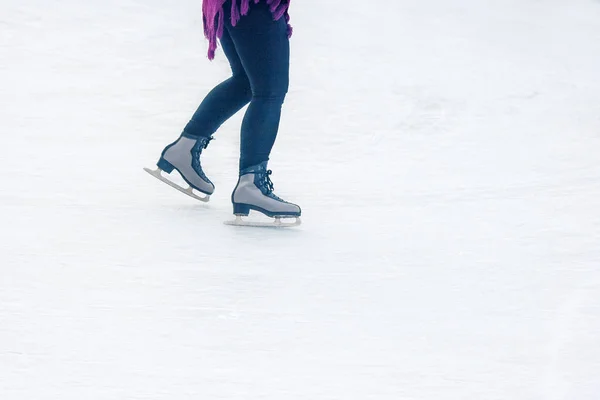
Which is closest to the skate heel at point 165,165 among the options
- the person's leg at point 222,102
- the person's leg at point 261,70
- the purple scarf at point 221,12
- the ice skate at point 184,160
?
the ice skate at point 184,160

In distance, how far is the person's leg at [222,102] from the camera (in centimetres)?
373

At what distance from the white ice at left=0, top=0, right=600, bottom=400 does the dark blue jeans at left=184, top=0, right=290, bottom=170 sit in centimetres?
30

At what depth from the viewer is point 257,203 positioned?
141 inches

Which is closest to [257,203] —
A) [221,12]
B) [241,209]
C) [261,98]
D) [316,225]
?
[241,209]

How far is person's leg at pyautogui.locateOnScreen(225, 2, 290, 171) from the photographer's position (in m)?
3.47

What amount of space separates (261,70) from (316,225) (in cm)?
53

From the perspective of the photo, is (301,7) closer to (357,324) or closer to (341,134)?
(341,134)

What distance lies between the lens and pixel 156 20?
286 inches

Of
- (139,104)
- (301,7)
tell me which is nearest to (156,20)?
(301,7)

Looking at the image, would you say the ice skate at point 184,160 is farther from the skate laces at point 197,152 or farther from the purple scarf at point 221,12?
the purple scarf at point 221,12

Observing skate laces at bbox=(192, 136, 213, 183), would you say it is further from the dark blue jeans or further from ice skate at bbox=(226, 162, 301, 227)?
ice skate at bbox=(226, 162, 301, 227)

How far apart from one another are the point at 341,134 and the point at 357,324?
8.59 ft

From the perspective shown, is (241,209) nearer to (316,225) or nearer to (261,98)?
(316,225)

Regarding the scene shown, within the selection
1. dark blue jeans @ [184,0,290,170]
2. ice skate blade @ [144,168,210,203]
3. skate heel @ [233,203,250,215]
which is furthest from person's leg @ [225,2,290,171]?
ice skate blade @ [144,168,210,203]
